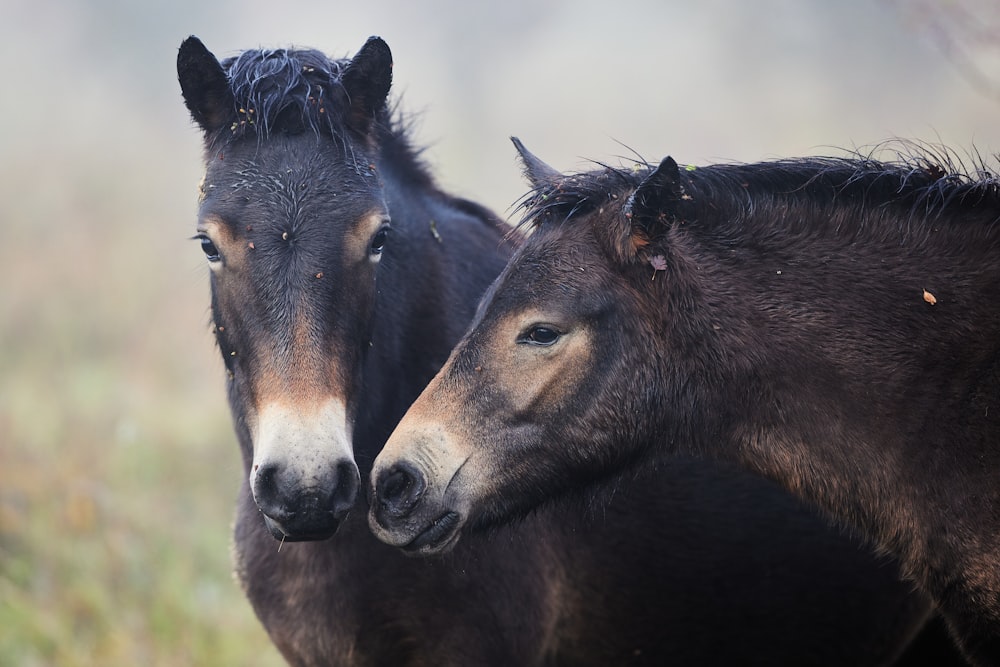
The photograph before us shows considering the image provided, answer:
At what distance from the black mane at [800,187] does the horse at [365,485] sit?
2.65ft

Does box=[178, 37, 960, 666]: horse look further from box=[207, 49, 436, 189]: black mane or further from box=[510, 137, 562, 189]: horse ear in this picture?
box=[510, 137, 562, 189]: horse ear

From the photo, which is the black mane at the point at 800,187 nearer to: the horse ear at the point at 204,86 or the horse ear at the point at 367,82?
the horse ear at the point at 367,82

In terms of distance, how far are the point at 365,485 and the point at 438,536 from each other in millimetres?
692

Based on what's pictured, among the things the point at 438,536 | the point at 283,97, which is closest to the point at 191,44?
the point at 283,97

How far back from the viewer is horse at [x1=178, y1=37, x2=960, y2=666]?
3.56 meters

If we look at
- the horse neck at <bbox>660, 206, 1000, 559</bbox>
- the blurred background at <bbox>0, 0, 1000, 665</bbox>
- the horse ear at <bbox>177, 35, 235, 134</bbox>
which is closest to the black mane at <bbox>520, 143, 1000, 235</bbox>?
the horse neck at <bbox>660, 206, 1000, 559</bbox>

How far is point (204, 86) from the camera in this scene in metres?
3.98

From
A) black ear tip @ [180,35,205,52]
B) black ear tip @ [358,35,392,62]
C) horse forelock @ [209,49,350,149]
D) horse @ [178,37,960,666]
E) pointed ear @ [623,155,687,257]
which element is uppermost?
black ear tip @ [358,35,392,62]

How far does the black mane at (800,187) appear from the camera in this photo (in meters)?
3.61

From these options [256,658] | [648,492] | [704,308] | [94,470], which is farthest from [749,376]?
[94,470]

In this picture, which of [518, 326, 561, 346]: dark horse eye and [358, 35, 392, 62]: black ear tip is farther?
[358, 35, 392, 62]: black ear tip

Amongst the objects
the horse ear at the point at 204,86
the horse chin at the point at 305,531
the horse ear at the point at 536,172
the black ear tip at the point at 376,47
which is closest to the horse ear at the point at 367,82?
the black ear tip at the point at 376,47

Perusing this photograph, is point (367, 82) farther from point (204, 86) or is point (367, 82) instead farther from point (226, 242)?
point (226, 242)

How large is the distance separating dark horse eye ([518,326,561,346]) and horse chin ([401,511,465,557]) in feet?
2.28
